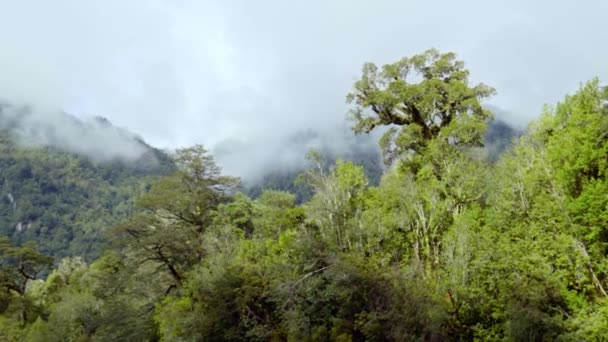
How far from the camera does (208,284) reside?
105 ft

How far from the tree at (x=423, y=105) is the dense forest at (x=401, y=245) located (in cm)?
11

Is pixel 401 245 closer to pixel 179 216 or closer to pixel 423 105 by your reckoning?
pixel 423 105

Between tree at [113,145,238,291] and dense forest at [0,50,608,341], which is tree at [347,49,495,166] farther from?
tree at [113,145,238,291]

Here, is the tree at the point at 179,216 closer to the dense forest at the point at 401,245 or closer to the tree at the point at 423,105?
the dense forest at the point at 401,245

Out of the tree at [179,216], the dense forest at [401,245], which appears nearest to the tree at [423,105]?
the dense forest at [401,245]

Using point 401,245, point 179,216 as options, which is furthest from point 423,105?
point 179,216

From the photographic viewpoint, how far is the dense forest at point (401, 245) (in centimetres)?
2130

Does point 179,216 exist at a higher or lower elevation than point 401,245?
higher

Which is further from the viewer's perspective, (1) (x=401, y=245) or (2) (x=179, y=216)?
(2) (x=179, y=216)

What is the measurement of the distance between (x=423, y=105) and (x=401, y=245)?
408 inches

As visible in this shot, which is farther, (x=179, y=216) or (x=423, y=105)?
(x=179, y=216)

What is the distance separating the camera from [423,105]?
33906 mm

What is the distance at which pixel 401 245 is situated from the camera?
101 feet

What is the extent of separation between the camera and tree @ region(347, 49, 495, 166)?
33.1 metres
